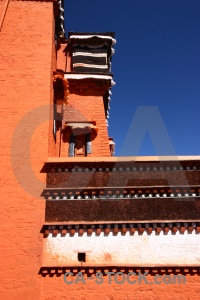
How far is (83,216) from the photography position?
5.60m

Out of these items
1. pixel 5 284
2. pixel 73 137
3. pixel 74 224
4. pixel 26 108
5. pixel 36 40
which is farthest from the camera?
pixel 73 137

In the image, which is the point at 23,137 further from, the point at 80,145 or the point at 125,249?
the point at 125,249

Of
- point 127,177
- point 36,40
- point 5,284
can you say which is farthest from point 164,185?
point 36,40

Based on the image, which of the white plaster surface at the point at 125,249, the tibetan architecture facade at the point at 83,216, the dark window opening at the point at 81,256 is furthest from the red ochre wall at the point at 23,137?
the dark window opening at the point at 81,256

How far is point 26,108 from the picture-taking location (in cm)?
664

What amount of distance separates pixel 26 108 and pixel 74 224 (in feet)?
9.42

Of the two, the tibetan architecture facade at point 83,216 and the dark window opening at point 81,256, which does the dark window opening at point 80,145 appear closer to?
the tibetan architecture facade at point 83,216

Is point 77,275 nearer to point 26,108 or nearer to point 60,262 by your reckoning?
point 60,262

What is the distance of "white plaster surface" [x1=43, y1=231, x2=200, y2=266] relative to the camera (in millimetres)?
5328

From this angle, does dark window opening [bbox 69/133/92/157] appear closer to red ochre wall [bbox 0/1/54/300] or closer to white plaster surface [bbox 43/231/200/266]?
red ochre wall [bbox 0/1/54/300]

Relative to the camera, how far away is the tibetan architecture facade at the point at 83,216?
518cm

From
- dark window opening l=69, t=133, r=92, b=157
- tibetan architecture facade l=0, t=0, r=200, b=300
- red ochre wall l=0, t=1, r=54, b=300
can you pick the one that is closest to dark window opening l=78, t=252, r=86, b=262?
tibetan architecture facade l=0, t=0, r=200, b=300

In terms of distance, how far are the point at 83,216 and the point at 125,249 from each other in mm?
990

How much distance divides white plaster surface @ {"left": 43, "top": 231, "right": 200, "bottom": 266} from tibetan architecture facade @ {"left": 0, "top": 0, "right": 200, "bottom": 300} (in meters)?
0.02
